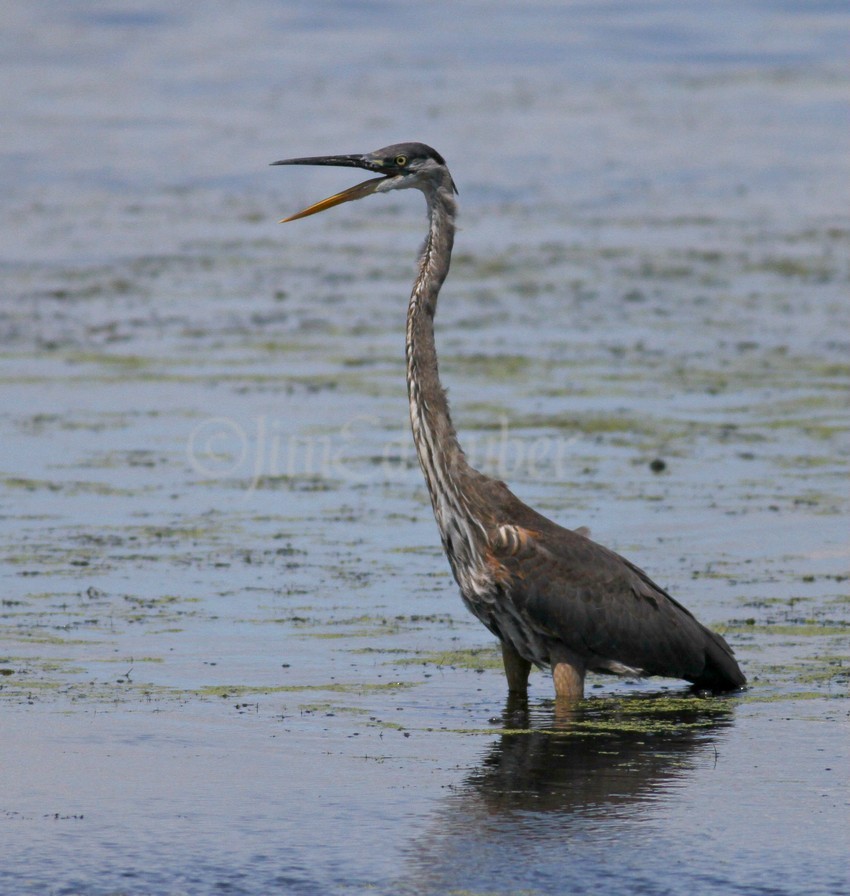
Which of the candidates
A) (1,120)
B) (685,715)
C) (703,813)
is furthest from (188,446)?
(1,120)

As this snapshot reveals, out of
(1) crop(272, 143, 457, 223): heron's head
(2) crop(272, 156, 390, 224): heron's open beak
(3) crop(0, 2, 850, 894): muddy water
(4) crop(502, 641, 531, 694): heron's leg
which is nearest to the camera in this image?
(3) crop(0, 2, 850, 894): muddy water

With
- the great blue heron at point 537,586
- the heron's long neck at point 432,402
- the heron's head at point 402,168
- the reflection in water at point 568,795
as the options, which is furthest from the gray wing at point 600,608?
the heron's head at point 402,168

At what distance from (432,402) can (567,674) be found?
1380 mm

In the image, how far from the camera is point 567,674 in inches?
340

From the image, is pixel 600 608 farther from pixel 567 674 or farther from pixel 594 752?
pixel 594 752

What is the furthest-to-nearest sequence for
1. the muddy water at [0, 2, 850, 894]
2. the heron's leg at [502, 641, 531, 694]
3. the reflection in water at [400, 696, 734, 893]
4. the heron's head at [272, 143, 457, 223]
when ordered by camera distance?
the heron's head at [272, 143, 457, 223]
the heron's leg at [502, 641, 531, 694]
the muddy water at [0, 2, 850, 894]
the reflection in water at [400, 696, 734, 893]

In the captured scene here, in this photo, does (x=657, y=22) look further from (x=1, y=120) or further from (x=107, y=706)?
(x=107, y=706)

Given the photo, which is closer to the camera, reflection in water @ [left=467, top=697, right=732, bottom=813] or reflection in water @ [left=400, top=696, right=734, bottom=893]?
reflection in water @ [left=400, top=696, right=734, bottom=893]

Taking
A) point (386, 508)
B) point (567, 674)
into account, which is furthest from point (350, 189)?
point (386, 508)

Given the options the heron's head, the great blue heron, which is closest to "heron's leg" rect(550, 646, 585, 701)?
the great blue heron

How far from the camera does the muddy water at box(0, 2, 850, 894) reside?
669cm

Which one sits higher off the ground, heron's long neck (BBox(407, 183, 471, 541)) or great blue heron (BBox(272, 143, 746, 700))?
A: heron's long neck (BBox(407, 183, 471, 541))

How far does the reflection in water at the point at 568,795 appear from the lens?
6.21 metres

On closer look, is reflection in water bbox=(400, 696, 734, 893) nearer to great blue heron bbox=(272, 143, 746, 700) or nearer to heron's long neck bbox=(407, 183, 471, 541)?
great blue heron bbox=(272, 143, 746, 700)
